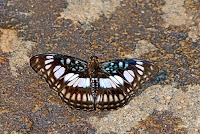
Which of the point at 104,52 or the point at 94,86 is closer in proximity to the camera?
the point at 94,86

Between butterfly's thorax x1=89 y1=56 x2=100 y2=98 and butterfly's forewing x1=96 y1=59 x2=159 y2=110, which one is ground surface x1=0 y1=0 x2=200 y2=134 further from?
butterfly's thorax x1=89 y1=56 x2=100 y2=98

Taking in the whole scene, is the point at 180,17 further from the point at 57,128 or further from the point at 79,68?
the point at 57,128

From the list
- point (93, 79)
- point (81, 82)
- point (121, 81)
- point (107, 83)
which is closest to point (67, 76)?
point (81, 82)

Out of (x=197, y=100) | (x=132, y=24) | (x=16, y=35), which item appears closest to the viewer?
(x=197, y=100)

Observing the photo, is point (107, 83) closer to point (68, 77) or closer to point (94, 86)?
point (94, 86)

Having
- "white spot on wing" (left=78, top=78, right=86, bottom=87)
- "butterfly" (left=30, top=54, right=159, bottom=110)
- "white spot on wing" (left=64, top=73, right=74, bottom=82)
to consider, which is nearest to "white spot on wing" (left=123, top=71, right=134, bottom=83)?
"butterfly" (left=30, top=54, right=159, bottom=110)

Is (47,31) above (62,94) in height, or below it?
above

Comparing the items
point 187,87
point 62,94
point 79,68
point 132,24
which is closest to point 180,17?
point 132,24

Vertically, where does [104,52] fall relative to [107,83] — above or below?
above
